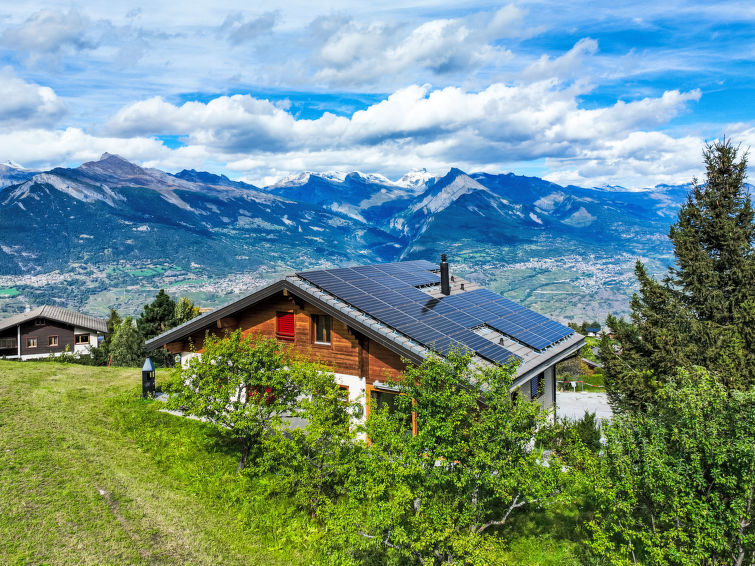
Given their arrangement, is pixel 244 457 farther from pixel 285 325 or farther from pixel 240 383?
pixel 285 325

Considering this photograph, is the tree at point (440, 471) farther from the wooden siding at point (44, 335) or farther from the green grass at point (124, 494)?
the wooden siding at point (44, 335)

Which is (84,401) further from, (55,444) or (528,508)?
(528,508)

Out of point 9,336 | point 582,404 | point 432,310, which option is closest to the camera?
point 432,310

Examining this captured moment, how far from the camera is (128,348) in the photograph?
46719mm

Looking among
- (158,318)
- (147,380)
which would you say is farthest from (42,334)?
(147,380)

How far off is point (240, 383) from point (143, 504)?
426 cm

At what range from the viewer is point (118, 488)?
46.5 ft

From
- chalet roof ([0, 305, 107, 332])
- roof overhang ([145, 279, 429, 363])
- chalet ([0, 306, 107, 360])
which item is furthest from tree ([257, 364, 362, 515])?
chalet roof ([0, 305, 107, 332])

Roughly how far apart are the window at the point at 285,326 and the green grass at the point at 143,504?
15.3 feet

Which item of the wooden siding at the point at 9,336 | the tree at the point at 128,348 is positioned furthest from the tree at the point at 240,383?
the wooden siding at the point at 9,336

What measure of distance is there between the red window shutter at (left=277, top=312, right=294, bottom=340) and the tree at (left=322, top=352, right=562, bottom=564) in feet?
32.0

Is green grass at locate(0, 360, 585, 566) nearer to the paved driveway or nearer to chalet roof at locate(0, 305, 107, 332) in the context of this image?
the paved driveway

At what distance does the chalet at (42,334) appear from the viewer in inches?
2948

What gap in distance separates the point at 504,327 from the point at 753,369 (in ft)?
31.7
